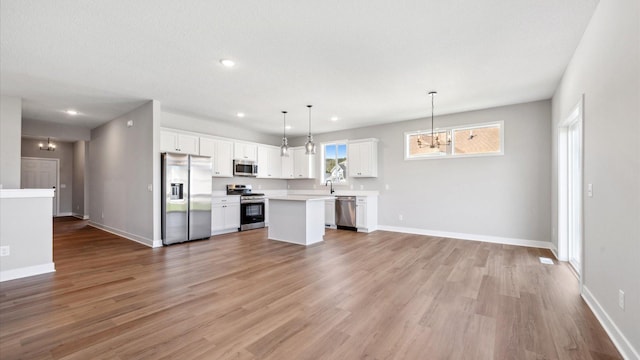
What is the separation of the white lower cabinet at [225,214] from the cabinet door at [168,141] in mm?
1381

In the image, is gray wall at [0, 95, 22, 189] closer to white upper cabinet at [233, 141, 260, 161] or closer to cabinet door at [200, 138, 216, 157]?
cabinet door at [200, 138, 216, 157]

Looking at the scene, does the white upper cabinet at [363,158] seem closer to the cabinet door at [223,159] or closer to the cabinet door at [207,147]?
the cabinet door at [223,159]

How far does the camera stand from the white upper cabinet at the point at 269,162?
7719 millimetres

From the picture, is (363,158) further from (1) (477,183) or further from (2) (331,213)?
(1) (477,183)

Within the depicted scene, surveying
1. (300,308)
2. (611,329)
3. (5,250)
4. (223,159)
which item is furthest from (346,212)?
(5,250)

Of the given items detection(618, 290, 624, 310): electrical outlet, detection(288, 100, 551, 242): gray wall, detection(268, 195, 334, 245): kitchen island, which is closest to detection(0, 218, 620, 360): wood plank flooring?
detection(618, 290, 624, 310): electrical outlet

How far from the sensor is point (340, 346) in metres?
1.97

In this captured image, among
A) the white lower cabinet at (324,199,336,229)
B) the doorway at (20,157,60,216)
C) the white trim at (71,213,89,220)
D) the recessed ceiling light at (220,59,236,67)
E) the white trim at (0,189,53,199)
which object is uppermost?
the recessed ceiling light at (220,59,236,67)

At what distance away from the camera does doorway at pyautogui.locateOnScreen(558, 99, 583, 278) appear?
3.90 m

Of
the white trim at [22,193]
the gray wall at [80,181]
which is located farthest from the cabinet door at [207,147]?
the gray wall at [80,181]

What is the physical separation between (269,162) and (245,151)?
92 centimetres

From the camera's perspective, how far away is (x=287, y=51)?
3.20 metres

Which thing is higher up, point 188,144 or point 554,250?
point 188,144

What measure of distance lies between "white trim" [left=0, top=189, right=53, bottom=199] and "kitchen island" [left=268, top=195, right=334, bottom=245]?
10.9 feet
